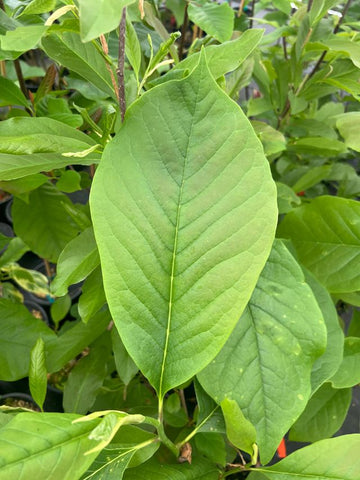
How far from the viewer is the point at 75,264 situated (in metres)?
0.51

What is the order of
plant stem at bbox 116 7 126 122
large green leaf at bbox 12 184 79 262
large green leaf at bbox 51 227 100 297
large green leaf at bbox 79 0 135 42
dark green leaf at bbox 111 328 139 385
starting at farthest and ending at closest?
large green leaf at bbox 12 184 79 262, dark green leaf at bbox 111 328 139 385, large green leaf at bbox 51 227 100 297, plant stem at bbox 116 7 126 122, large green leaf at bbox 79 0 135 42

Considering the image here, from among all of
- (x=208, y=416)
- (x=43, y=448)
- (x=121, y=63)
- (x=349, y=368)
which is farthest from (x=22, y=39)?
(x=349, y=368)

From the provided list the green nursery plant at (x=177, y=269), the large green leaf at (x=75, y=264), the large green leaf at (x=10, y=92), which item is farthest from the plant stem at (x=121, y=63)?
the large green leaf at (x=10, y=92)

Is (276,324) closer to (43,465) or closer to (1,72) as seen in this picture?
(43,465)

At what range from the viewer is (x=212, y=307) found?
0.38 metres

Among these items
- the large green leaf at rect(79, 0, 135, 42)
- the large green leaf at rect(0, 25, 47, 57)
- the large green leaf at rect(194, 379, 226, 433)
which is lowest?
the large green leaf at rect(194, 379, 226, 433)

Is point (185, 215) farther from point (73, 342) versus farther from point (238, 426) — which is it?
point (73, 342)

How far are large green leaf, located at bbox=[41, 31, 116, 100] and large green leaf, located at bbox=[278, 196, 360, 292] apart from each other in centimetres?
33

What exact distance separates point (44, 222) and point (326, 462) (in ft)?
1.97

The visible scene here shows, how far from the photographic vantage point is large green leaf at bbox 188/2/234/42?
2.08ft

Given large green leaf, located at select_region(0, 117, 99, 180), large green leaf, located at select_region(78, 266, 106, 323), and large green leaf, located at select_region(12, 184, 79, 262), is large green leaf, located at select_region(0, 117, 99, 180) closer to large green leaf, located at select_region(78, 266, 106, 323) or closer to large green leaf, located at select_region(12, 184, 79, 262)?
large green leaf, located at select_region(78, 266, 106, 323)

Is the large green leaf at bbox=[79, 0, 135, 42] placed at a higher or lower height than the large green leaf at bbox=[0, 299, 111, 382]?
higher

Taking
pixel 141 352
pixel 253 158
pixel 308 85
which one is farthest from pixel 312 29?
pixel 141 352

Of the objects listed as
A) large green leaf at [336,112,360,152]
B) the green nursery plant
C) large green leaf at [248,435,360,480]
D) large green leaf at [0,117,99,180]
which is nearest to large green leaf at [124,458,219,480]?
the green nursery plant
